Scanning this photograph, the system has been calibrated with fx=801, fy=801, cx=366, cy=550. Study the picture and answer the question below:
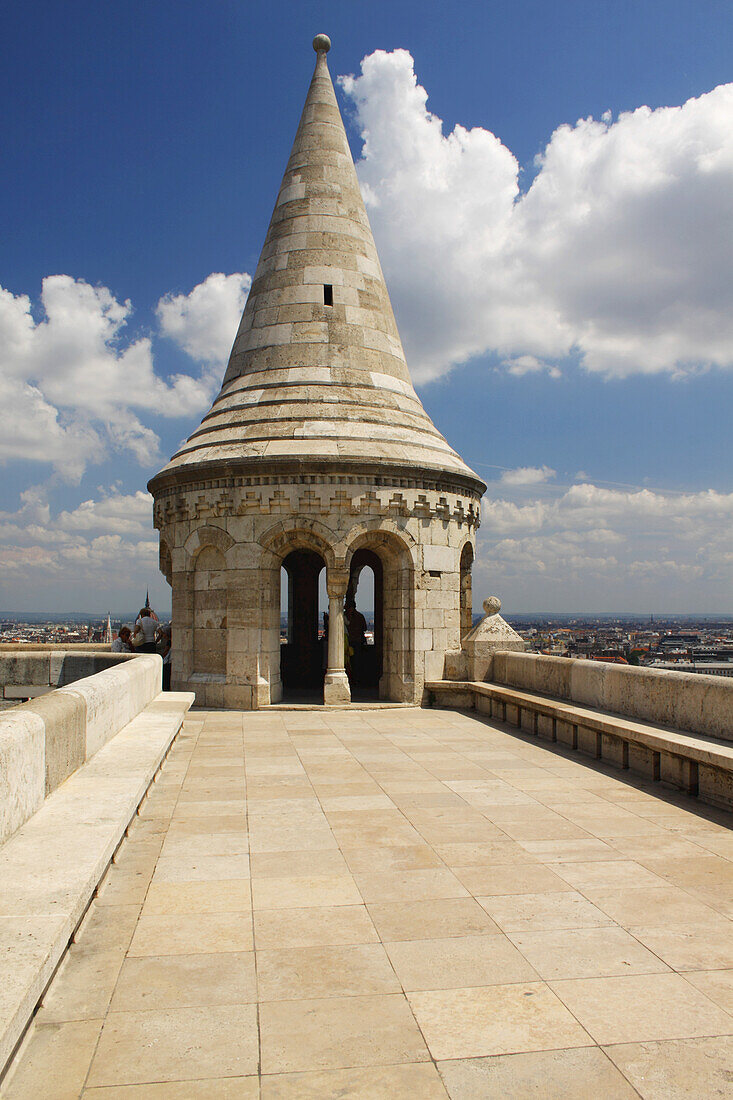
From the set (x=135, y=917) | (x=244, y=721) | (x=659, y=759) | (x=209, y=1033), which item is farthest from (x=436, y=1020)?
(x=244, y=721)

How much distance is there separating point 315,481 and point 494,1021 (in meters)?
9.92

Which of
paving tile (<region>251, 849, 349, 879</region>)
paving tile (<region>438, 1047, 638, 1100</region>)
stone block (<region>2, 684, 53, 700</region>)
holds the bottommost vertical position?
paving tile (<region>438, 1047, 638, 1100</region>)

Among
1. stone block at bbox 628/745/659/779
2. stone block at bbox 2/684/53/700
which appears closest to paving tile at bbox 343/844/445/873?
stone block at bbox 628/745/659/779

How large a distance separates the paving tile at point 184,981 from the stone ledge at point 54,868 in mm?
327

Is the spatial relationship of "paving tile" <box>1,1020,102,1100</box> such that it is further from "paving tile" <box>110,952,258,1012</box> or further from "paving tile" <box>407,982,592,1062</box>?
"paving tile" <box>407,982,592,1062</box>

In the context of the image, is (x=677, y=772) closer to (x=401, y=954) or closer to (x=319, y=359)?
(x=401, y=954)

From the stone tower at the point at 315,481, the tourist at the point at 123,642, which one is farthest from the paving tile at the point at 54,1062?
the tourist at the point at 123,642

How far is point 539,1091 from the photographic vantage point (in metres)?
2.64

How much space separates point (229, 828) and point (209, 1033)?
2771 mm

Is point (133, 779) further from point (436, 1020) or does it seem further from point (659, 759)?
point (659, 759)

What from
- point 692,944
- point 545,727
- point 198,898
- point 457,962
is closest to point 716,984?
point 692,944

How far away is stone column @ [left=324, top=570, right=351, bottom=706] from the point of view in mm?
12609

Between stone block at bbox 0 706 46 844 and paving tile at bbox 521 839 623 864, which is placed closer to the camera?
stone block at bbox 0 706 46 844

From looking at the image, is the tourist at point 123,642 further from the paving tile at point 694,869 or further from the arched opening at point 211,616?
the paving tile at point 694,869
